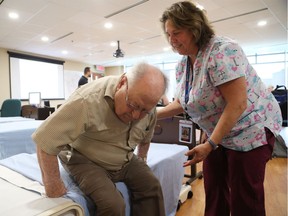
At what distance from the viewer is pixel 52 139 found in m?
0.74

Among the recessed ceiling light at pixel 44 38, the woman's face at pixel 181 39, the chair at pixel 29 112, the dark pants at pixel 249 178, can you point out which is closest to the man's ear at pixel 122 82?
the woman's face at pixel 181 39

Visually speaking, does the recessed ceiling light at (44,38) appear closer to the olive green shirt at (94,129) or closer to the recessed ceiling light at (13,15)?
the recessed ceiling light at (13,15)

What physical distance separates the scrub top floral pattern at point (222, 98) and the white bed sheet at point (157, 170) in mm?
443

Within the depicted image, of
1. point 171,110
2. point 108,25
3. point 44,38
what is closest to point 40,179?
point 171,110

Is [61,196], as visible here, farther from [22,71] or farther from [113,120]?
[22,71]

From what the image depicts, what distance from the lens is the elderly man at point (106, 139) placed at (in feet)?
2.50

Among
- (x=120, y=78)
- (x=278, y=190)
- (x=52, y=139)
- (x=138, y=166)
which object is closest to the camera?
(x=52, y=139)

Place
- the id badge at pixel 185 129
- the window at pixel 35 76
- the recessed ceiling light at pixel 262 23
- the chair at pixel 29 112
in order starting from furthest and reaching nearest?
the window at pixel 35 76 → the chair at pixel 29 112 → the recessed ceiling light at pixel 262 23 → the id badge at pixel 185 129

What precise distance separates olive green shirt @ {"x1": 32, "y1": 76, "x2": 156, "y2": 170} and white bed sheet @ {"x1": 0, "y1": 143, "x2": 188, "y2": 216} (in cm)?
15

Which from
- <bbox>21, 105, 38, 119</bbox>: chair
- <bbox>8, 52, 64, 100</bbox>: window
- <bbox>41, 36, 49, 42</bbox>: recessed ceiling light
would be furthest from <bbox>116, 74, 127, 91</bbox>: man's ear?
<bbox>8, 52, 64, 100</bbox>: window

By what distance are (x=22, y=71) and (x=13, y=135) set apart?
5215 mm

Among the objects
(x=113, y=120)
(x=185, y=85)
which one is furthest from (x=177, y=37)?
(x=113, y=120)

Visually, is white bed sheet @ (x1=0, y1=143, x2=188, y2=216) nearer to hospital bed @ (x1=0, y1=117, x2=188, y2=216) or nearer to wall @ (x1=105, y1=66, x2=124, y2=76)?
hospital bed @ (x1=0, y1=117, x2=188, y2=216)

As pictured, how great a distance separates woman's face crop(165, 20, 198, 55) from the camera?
94cm
